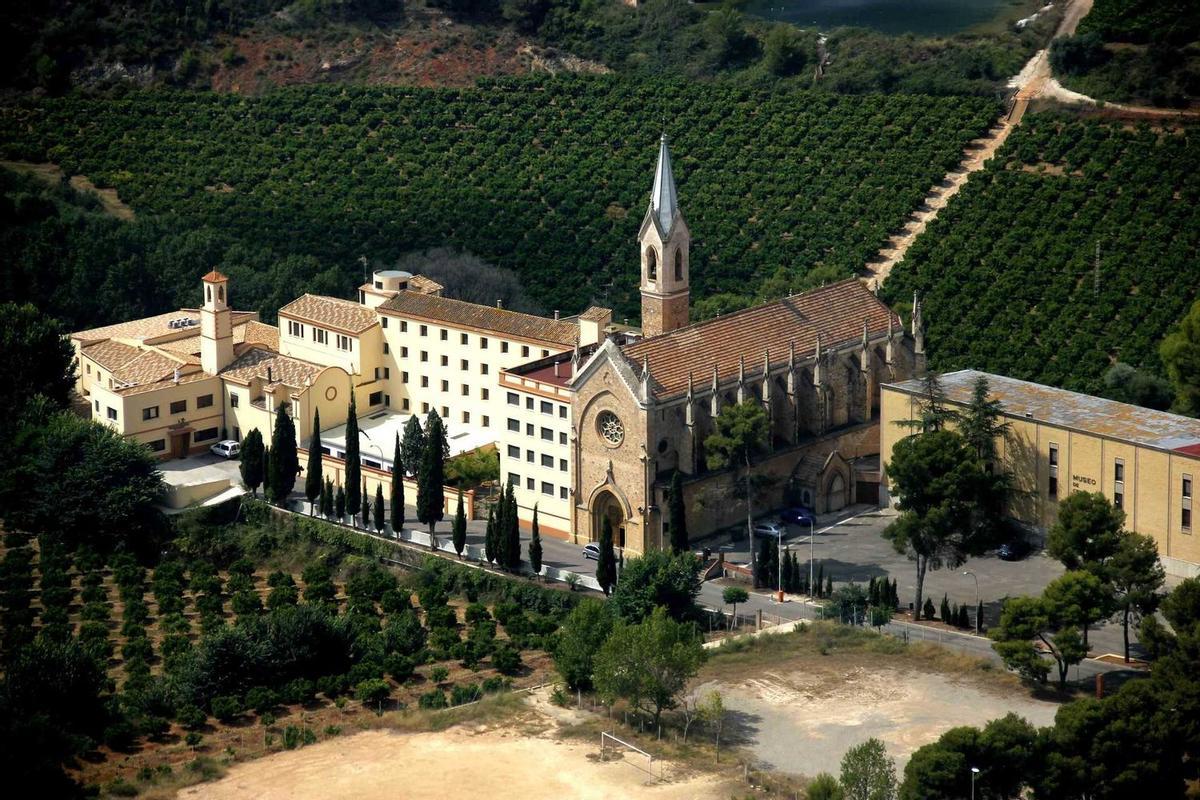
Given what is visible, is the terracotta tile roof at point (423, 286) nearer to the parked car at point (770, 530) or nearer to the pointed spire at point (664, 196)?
the pointed spire at point (664, 196)

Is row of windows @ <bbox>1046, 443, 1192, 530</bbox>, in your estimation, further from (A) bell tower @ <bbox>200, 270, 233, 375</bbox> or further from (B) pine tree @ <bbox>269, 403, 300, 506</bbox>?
(A) bell tower @ <bbox>200, 270, 233, 375</bbox>

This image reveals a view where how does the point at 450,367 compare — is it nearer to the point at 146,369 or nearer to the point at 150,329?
the point at 146,369

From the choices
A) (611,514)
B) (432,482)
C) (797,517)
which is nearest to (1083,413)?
(797,517)

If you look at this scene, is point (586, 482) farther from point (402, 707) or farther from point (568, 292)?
point (568, 292)

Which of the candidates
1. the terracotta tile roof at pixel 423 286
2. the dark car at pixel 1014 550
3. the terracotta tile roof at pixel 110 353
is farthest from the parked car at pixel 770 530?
the terracotta tile roof at pixel 110 353

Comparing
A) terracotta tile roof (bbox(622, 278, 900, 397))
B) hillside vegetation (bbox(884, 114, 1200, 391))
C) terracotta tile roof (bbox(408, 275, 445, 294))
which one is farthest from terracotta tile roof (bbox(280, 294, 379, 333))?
hillside vegetation (bbox(884, 114, 1200, 391))

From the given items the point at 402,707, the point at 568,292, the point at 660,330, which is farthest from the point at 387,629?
Answer: the point at 568,292
